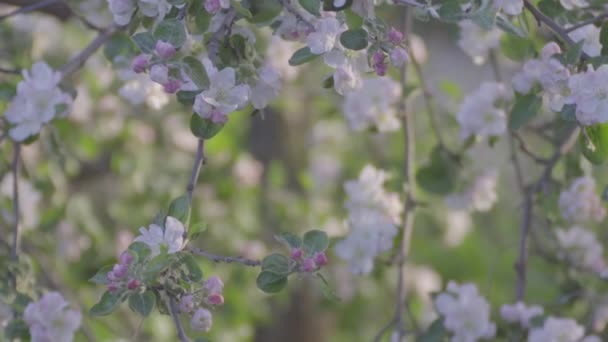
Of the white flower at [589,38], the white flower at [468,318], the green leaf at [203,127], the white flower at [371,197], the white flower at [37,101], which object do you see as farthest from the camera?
the white flower at [371,197]

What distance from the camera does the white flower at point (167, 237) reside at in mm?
1136

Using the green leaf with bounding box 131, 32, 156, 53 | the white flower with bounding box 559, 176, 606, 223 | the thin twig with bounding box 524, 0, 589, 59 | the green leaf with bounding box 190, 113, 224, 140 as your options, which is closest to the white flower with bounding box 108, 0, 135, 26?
the green leaf with bounding box 131, 32, 156, 53

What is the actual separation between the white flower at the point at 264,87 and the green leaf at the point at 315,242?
7.6 inches

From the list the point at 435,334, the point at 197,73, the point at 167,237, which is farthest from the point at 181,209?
the point at 435,334

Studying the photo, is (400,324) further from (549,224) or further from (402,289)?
(549,224)

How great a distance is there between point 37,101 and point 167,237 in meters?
0.43

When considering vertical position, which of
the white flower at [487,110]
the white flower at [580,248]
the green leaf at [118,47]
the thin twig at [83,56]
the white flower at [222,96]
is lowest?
the white flower at [580,248]

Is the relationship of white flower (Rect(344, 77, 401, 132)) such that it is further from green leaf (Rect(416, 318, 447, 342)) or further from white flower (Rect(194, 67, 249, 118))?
white flower (Rect(194, 67, 249, 118))

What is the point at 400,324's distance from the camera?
1674 millimetres

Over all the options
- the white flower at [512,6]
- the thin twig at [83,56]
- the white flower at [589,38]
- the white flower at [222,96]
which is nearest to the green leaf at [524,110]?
the white flower at [589,38]

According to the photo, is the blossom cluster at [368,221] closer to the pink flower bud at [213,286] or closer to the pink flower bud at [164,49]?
the pink flower bud at [213,286]

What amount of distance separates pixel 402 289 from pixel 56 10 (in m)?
0.92

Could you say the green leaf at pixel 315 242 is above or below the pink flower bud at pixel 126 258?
below

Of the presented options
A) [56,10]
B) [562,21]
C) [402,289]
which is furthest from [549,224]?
[56,10]
